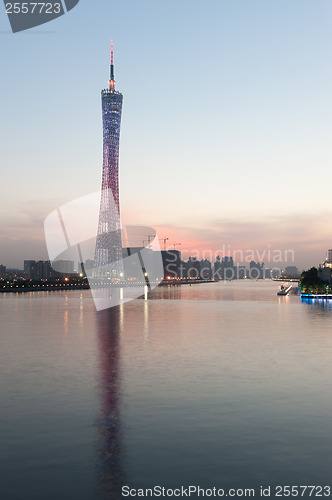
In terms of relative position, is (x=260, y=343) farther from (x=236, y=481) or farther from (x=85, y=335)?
(x=236, y=481)

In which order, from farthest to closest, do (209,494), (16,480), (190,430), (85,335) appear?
(85,335)
(190,430)
(16,480)
(209,494)

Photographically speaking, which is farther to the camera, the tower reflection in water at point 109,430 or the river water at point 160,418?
the river water at point 160,418

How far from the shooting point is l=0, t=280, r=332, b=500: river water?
42.4 feet

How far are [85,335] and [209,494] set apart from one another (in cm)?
3473

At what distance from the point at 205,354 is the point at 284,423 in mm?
16616

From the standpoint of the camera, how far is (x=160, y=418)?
18.2 m

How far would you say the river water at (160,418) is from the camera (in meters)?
12.9

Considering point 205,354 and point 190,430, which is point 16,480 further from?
point 205,354

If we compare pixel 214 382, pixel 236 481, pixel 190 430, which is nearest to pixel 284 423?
pixel 190 430

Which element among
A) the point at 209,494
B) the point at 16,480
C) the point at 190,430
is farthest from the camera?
the point at 190,430

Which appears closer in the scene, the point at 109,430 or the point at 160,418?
the point at 109,430

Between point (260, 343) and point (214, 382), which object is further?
point (260, 343)

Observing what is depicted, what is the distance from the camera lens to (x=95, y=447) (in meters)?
15.0

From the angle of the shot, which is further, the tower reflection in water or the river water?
the river water
